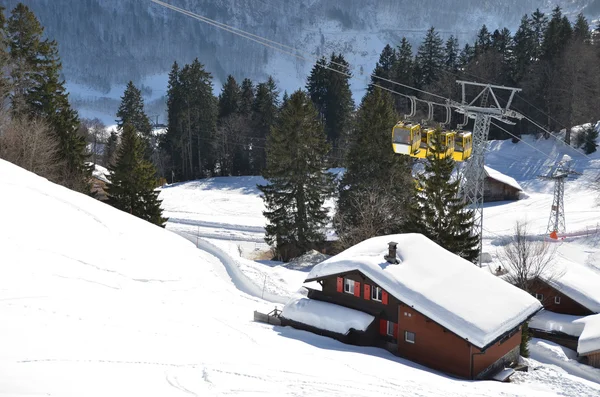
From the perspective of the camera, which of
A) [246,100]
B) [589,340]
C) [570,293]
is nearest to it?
[589,340]

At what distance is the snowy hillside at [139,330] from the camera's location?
1496 cm

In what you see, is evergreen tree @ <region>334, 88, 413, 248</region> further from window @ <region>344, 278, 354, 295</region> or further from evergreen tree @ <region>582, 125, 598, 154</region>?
evergreen tree @ <region>582, 125, 598, 154</region>

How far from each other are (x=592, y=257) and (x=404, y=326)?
833 inches

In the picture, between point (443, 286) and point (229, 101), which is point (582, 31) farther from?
point (443, 286)

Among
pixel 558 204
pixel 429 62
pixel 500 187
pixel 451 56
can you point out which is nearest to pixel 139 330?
pixel 558 204

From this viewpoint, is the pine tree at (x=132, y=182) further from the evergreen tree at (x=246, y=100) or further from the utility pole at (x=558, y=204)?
the evergreen tree at (x=246, y=100)

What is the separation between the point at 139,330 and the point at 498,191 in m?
45.1

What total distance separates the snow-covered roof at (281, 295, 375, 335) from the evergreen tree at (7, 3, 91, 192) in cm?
2450

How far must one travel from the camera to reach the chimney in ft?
88.2

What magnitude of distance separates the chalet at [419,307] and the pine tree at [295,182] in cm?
1286

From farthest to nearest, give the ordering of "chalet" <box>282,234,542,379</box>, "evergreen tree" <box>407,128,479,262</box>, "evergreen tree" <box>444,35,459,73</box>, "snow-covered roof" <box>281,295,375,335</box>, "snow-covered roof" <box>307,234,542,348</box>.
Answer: "evergreen tree" <box>444,35,459,73</box>
"evergreen tree" <box>407,128,479,262</box>
"snow-covered roof" <box>281,295,375,335</box>
"chalet" <box>282,234,542,379</box>
"snow-covered roof" <box>307,234,542,348</box>

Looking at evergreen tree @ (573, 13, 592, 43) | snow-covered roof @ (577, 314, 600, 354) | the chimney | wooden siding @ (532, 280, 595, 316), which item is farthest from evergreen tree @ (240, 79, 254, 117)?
snow-covered roof @ (577, 314, 600, 354)

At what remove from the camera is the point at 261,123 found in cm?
7688

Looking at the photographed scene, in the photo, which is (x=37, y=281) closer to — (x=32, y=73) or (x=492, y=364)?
(x=492, y=364)
